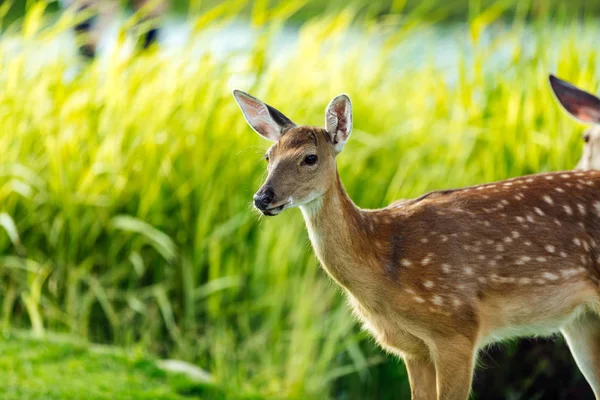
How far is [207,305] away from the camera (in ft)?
19.8

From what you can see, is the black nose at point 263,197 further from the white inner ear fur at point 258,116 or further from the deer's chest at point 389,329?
the deer's chest at point 389,329

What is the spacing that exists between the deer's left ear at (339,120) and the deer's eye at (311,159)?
120 millimetres

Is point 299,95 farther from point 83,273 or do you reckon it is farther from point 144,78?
point 83,273

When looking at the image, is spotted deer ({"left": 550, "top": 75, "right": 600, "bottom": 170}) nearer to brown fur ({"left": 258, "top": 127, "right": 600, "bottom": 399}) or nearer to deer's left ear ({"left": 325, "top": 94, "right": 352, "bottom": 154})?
brown fur ({"left": 258, "top": 127, "right": 600, "bottom": 399})

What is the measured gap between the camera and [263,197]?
10.5 feet

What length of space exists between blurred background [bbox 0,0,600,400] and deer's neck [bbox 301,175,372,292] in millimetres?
1824

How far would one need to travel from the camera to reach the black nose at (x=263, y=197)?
319cm

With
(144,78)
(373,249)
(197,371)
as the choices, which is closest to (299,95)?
(144,78)

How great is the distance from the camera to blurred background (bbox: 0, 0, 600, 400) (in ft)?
19.0

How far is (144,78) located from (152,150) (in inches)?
29.1

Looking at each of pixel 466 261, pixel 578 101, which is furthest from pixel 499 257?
pixel 578 101

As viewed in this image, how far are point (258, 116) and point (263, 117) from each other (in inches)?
0.7

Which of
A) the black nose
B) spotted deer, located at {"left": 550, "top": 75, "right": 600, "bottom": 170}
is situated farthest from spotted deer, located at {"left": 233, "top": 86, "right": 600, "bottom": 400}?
spotted deer, located at {"left": 550, "top": 75, "right": 600, "bottom": 170}

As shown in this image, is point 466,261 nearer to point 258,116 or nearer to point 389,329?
point 389,329
